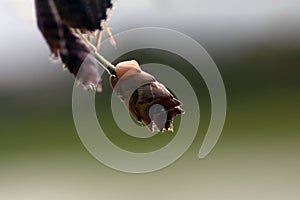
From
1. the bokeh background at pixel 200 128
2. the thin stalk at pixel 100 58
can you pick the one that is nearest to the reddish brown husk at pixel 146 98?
the thin stalk at pixel 100 58

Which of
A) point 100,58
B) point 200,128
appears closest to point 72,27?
point 100,58

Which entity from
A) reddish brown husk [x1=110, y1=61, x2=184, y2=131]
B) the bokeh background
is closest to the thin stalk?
reddish brown husk [x1=110, y1=61, x2=184, y2=131]

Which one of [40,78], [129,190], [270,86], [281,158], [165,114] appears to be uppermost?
[270,86]

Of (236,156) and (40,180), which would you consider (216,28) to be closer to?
(236,156)

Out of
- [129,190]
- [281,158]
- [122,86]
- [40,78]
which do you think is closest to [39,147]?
[40,78]

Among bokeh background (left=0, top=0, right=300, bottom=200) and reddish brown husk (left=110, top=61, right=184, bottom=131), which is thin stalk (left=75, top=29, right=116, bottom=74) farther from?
bokeh background (left=0, top=0, right=300, bottom=200)

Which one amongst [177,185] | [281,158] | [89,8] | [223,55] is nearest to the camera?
[89,8]
